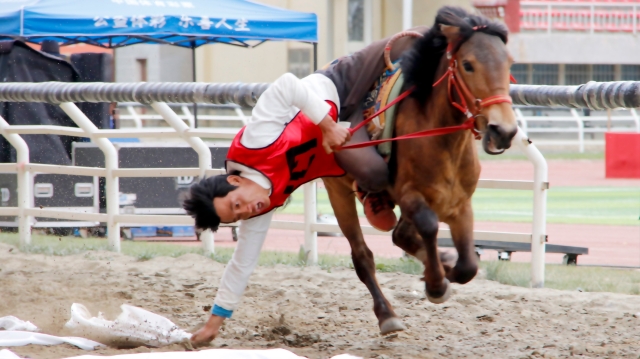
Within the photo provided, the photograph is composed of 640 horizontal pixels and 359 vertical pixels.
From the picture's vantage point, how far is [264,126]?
14.4 feet

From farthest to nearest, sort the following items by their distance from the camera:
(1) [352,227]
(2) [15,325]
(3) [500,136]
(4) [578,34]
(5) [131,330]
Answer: (4) [578,34], (1) [352,227], (2) [15,325], (5) [131,330], (3) [500,136]

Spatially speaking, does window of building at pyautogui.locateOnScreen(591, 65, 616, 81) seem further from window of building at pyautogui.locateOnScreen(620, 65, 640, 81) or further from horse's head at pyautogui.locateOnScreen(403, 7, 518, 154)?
horse's head at pyautogui.locateOnScreen(403, 7, 518, 154)

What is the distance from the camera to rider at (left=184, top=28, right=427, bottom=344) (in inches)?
169

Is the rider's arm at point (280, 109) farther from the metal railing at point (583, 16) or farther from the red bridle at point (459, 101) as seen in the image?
the metal railing at point (583, 16)

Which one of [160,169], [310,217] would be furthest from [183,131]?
[310,217]

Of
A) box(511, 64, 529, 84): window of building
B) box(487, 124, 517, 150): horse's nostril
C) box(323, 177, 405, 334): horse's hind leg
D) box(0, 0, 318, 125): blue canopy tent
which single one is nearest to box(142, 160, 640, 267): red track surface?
box(323, 177, 405, 334): horse's hind leg

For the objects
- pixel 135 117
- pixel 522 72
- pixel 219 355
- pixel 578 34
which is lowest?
pixel 219 355

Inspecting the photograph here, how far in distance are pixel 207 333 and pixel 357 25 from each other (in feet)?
97.0

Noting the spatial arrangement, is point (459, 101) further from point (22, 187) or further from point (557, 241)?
point (557, 241)

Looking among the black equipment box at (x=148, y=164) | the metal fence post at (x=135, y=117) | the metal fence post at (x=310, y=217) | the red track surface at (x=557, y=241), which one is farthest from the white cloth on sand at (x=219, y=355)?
the metal fence post at (x=135, y=117)

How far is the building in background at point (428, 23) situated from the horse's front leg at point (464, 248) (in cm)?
2684

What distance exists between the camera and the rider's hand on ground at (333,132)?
4262mm

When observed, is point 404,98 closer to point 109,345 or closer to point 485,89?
point 485,89

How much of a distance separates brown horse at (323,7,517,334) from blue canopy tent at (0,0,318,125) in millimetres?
7194
